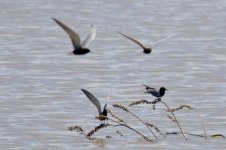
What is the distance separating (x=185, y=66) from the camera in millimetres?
19438

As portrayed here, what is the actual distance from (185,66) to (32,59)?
9.05 ft

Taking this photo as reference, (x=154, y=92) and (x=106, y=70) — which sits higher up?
(x=106, y=70)

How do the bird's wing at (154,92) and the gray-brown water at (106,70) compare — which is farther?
the gray-brown water at (106,70)

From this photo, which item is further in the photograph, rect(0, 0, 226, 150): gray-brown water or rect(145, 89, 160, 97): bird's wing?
rect(0, 0, 226, 150): gray-brown water

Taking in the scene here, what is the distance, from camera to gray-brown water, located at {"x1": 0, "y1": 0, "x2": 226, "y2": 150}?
531 inches

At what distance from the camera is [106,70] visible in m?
19.1

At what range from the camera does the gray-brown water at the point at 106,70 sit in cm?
1348

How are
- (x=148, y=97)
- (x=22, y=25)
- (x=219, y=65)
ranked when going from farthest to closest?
1. (x=22, y=25)
2. (x=219, y=65)
3. (x=148, y=97)

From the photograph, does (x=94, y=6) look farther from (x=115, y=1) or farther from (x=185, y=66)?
(x=185, y=66)

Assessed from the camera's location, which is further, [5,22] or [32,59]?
[5,22]

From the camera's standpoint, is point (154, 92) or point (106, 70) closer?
point (154, 92)

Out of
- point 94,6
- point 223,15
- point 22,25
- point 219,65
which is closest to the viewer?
point 219,65

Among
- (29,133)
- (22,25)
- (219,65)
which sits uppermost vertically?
(22,25)

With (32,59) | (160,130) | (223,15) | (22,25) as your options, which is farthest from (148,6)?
(160,130)
